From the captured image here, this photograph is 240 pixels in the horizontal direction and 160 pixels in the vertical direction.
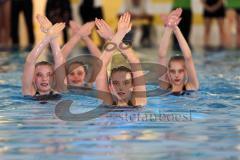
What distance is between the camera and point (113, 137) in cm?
658

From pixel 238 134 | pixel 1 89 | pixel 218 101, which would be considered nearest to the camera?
pixel 238 134

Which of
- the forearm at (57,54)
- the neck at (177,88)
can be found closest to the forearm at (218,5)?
the neck at (177,88)

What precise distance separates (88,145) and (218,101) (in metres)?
3.17

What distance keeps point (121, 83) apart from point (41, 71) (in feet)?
4.12

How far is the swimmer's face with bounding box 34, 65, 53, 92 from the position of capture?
29.1 feet

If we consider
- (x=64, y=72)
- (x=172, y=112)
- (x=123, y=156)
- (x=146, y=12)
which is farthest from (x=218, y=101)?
(x=146, y=12)

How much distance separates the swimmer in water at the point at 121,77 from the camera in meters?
→ 7.86

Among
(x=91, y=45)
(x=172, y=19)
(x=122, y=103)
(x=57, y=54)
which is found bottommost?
(x=122, y=103)

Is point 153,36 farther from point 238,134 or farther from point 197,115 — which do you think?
point 238,134

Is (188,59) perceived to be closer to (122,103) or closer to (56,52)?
(122,103)

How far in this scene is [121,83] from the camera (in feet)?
26.1

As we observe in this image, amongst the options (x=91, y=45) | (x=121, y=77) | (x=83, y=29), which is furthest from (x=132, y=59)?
(x=91, y=45)

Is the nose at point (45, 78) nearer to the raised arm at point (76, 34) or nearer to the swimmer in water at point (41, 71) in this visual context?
the swimmer in water at point (41, 71)

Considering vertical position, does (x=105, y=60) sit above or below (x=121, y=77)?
above
